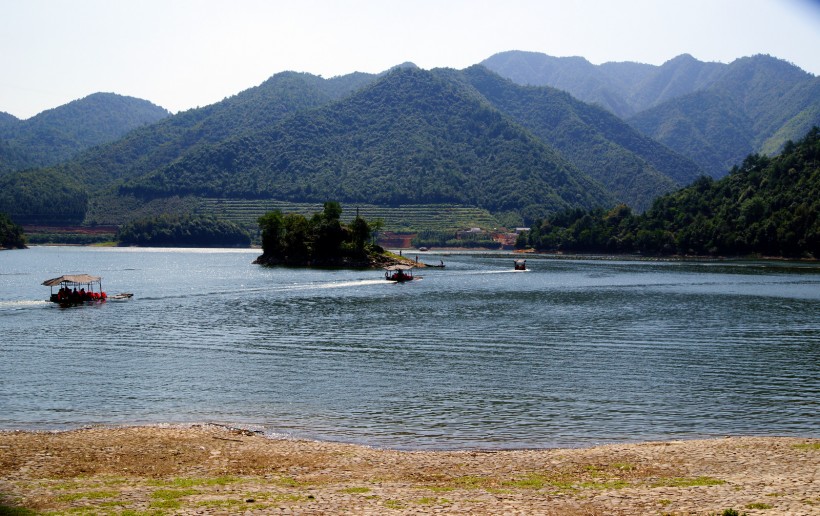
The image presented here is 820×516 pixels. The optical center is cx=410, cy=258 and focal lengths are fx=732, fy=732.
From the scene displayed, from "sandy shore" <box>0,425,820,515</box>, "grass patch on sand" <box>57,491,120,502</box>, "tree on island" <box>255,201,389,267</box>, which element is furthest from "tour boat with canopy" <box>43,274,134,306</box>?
"tree on island" <box>255,201,389,267</box>

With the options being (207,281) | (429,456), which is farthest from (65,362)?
(207,281)

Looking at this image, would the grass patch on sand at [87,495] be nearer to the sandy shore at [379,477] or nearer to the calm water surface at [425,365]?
the sandy shore at [379,477]

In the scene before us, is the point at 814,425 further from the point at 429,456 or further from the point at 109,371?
the point at 109,371

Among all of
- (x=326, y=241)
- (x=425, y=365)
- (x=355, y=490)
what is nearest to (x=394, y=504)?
(x=355, y=490)

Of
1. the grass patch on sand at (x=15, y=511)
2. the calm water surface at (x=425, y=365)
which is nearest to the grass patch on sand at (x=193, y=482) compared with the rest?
the grass patch on sand at (x=15, y=511)

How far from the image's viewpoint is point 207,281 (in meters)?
130

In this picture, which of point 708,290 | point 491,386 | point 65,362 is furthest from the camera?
point 708,290

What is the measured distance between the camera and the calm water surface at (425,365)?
33875mm

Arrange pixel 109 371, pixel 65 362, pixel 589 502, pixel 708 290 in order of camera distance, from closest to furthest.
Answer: pixel 589 502 → pixel 109 371 → pixel 65 362 → pixel 708 290

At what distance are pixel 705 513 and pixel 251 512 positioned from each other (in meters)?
12.0

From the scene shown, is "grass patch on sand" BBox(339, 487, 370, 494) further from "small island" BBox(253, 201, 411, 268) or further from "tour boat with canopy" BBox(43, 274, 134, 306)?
"small island" BBox(253, 201, 411, 268)

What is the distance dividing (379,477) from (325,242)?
151 meters

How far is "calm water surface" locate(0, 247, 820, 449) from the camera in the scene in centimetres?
3388

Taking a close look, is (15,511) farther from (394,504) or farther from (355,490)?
(394,504)
